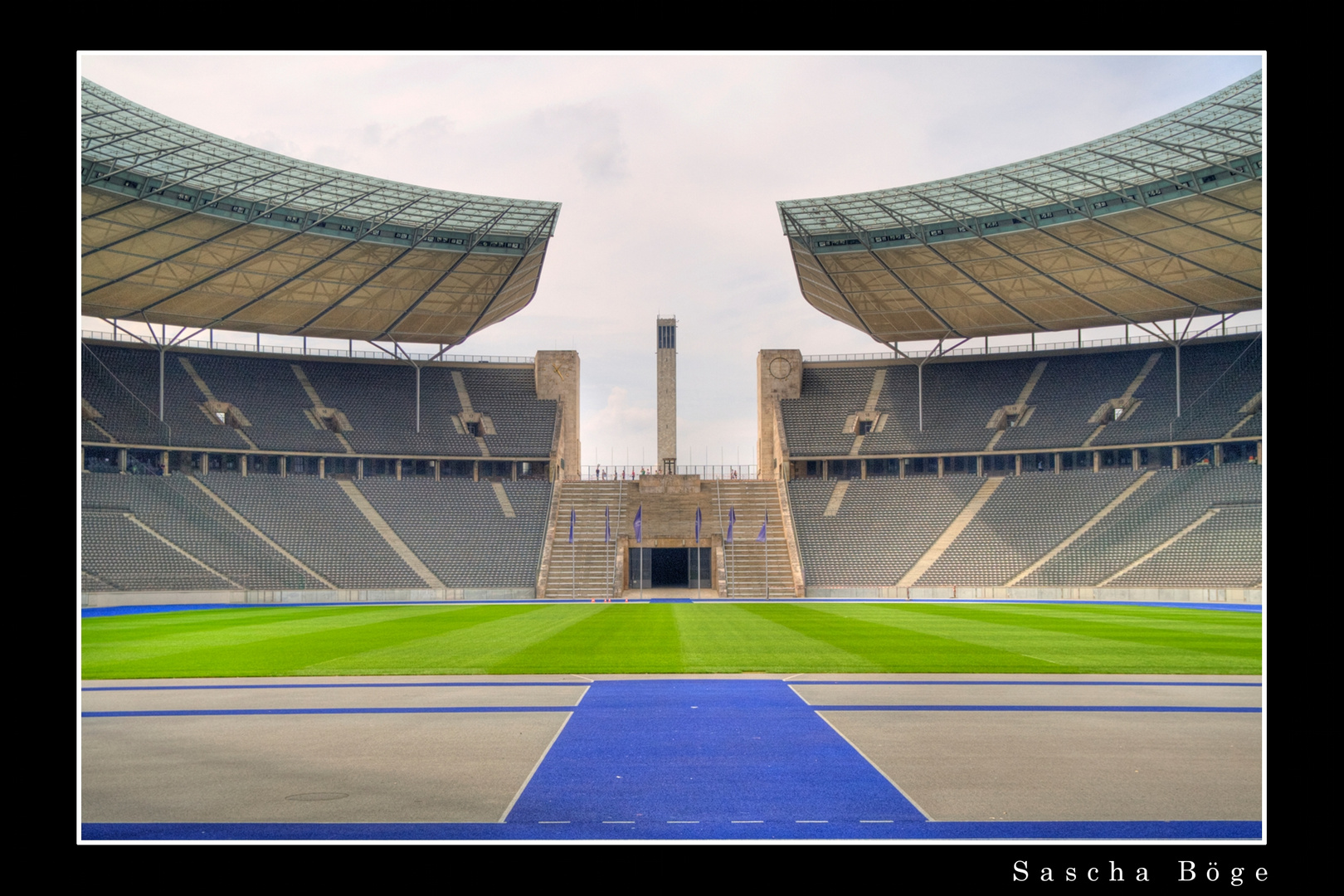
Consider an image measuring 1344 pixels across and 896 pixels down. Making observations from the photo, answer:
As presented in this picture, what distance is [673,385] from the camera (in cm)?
7256

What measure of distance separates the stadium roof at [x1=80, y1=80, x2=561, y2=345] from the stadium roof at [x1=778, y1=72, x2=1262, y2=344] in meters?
18.7

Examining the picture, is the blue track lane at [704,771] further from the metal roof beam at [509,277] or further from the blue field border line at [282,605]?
the metal roof beam at [509,277]

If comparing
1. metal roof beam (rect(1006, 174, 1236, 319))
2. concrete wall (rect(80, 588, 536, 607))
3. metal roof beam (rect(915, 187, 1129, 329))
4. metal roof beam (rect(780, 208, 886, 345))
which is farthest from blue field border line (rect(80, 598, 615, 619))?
metal roof beam (rect(1006, 174, 1236, 319))

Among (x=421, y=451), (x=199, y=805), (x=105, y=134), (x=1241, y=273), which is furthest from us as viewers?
(x=421, y=451)

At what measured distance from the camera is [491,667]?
19.6 m

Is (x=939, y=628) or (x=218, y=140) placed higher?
(x=218, y=140)

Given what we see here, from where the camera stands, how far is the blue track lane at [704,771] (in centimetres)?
845

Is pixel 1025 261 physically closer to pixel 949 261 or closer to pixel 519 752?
pixel 949 261

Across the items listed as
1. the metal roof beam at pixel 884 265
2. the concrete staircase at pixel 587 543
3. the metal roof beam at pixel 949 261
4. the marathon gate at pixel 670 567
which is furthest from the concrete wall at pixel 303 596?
the metal roof beam at pixel 949 261

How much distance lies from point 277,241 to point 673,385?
30904 mm

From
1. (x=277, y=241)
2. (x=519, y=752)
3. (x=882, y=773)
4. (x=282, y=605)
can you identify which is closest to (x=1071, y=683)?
(x=882, y=773)

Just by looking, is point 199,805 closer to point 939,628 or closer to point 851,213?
point 939,628
